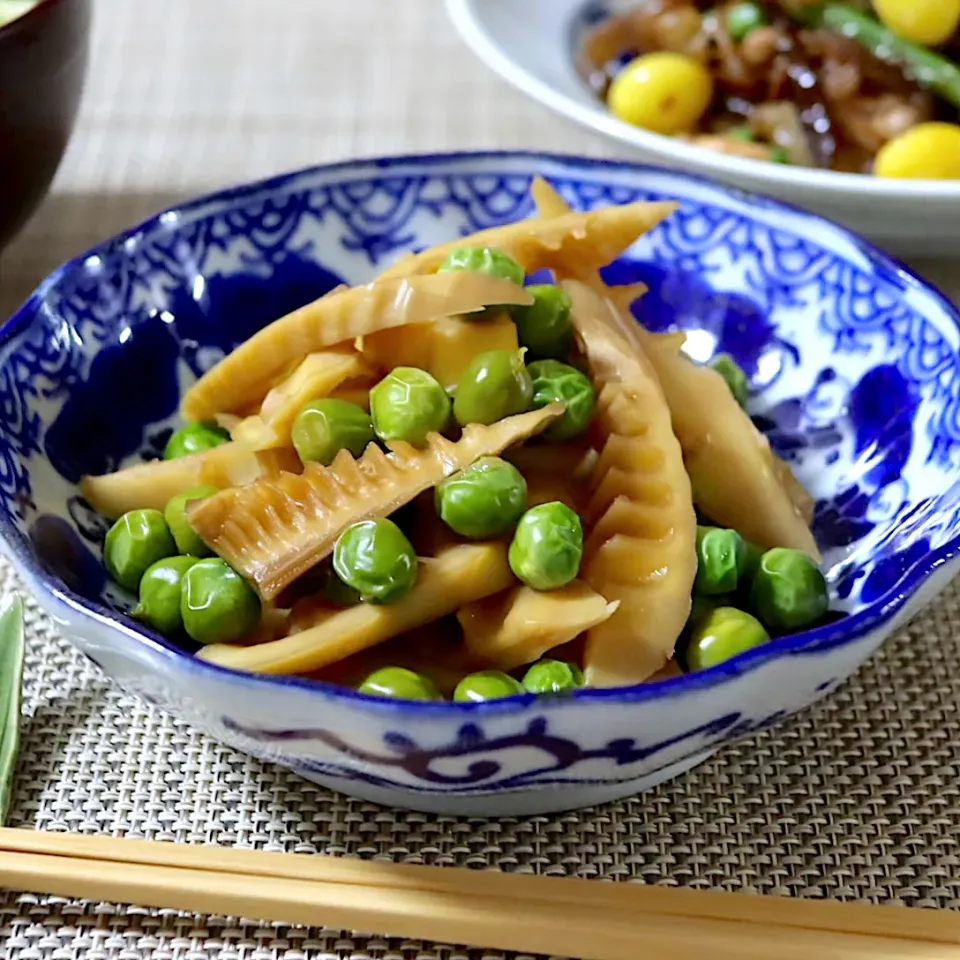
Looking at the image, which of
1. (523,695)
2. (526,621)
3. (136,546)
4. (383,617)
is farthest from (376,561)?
(136,546)

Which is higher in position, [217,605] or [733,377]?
[217,605]

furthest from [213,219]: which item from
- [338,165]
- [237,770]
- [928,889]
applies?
[928,889]

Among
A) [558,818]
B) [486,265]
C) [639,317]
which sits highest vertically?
[486,265]

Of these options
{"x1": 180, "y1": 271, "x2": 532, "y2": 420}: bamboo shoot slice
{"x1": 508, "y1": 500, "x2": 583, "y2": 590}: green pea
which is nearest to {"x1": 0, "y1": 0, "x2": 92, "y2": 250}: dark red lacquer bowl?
{"x1": 180, "y1": 271, "x2": 532, "y2": 420}: bamboo shoot slice

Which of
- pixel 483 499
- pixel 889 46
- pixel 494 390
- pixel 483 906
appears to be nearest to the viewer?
pixel 483 906

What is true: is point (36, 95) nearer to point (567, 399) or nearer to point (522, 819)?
point (567, 399)

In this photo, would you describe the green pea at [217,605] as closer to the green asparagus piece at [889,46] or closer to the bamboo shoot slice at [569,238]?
the bamboo shoot slice at [569,238]

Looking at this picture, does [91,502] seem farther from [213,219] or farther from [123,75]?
[123,75]
